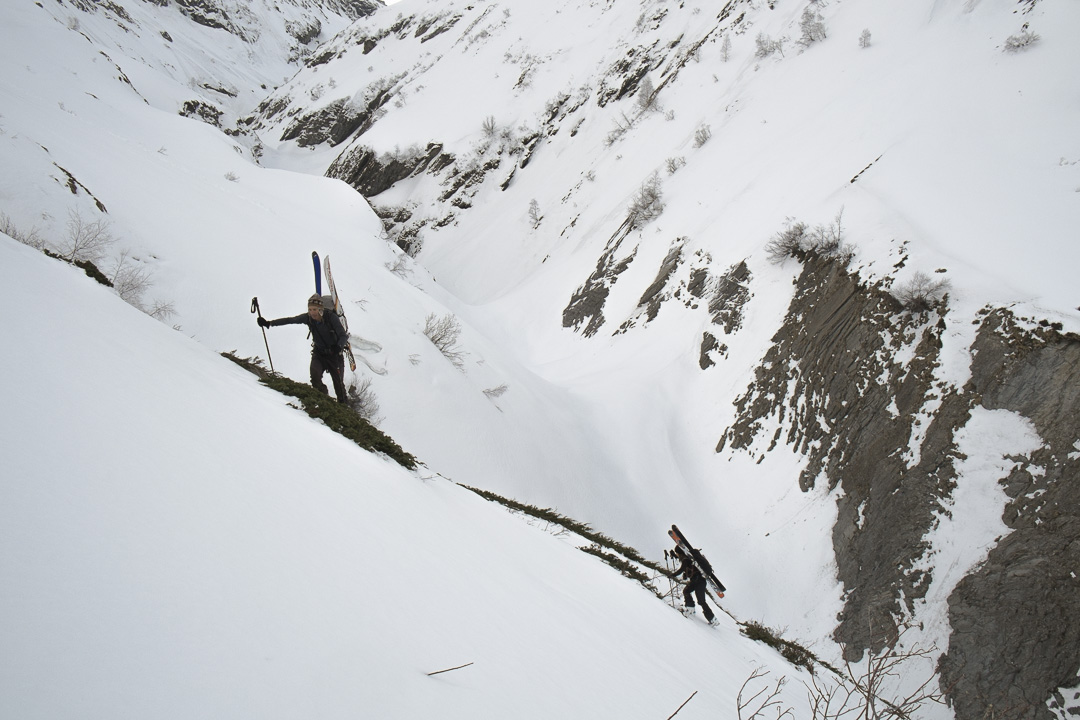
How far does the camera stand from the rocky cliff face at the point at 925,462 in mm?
7039

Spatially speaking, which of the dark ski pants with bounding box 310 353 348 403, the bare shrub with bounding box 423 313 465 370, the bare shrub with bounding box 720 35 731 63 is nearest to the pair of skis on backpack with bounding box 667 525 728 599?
the dark ski pants with bounding box 310 353 348 403

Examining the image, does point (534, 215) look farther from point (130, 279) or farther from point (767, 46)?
point (130, 279)

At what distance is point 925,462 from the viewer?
9.19 m

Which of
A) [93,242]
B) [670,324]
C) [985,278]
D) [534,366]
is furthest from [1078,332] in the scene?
[534,366]

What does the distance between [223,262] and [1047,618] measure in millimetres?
14002

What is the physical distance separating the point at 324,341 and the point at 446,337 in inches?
188

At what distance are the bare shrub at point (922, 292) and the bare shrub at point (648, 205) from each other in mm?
12774

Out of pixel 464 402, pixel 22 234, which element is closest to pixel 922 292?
pixel 464 402

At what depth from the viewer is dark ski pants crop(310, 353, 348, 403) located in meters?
6.71

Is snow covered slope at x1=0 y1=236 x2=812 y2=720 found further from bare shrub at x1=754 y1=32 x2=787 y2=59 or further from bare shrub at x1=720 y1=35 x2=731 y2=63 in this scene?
bare shrub at x1=720 y1=35 x2=731 y2=63

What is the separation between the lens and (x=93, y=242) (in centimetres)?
730

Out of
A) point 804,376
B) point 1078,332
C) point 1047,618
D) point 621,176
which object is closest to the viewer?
point 1047,618

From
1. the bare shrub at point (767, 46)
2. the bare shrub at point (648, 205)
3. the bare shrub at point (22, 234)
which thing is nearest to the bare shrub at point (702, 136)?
the bare shrub at point (648, 205)

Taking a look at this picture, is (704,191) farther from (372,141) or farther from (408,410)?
(372,141)
